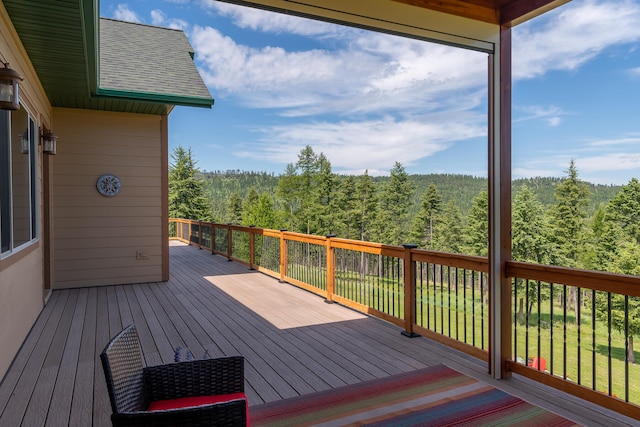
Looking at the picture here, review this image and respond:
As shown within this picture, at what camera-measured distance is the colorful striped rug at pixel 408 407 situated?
8.14ft

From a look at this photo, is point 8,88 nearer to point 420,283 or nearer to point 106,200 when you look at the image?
point 420,283

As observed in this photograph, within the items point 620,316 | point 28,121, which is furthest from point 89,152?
point 620,316

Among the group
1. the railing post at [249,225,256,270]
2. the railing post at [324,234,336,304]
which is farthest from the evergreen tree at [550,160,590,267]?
the railing post at [324,234,336,304]

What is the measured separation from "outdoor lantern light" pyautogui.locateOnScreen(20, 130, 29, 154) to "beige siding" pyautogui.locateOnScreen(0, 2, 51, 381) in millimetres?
268

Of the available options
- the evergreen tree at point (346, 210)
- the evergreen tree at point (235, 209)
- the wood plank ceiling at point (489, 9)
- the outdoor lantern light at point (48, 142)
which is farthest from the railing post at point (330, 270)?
the evergreen tree at point (235, 209)

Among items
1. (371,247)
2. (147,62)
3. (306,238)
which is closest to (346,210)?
(147,62)

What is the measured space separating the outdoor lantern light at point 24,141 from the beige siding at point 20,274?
268 mm

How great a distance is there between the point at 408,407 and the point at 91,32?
13.3ft

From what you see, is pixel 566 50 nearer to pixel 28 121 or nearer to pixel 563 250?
pixel 563 250

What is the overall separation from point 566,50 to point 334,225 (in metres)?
30.3

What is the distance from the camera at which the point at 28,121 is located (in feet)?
14.3

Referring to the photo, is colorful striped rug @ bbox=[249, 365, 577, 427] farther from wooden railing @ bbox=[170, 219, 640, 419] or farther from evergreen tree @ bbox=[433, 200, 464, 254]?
evergreen tree @ bbox=[433, 200, 464, 254]

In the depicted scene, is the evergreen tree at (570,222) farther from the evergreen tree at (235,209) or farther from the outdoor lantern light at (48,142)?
the outdoor lantern light at (48,142)

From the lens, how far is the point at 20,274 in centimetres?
380
